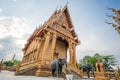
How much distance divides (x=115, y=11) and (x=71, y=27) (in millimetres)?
11063

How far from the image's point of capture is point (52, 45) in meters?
14.5

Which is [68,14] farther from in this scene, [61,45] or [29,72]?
[29,72]

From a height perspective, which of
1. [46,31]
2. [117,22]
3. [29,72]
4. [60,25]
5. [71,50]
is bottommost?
[29,72]

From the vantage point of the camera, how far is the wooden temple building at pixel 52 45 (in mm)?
11767

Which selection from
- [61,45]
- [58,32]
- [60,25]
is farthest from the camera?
[61,45]

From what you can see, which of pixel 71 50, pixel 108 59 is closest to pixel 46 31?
pixel 71 50

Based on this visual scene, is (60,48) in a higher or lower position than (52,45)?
higher

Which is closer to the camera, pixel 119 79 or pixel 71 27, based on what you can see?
pixel 119 79

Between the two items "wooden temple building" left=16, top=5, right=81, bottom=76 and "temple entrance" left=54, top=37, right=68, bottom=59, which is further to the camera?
"temple entrance" left=54, top=37, right=68, bottom=59

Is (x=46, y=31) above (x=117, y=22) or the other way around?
above

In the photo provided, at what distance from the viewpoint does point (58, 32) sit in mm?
16297

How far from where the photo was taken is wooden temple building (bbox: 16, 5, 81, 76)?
38.6 ft

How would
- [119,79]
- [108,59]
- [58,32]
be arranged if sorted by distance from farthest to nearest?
[108,59]
[58,32]
[119,79]

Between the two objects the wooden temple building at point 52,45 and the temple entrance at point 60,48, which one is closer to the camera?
the wooden temple building at point 52,45
